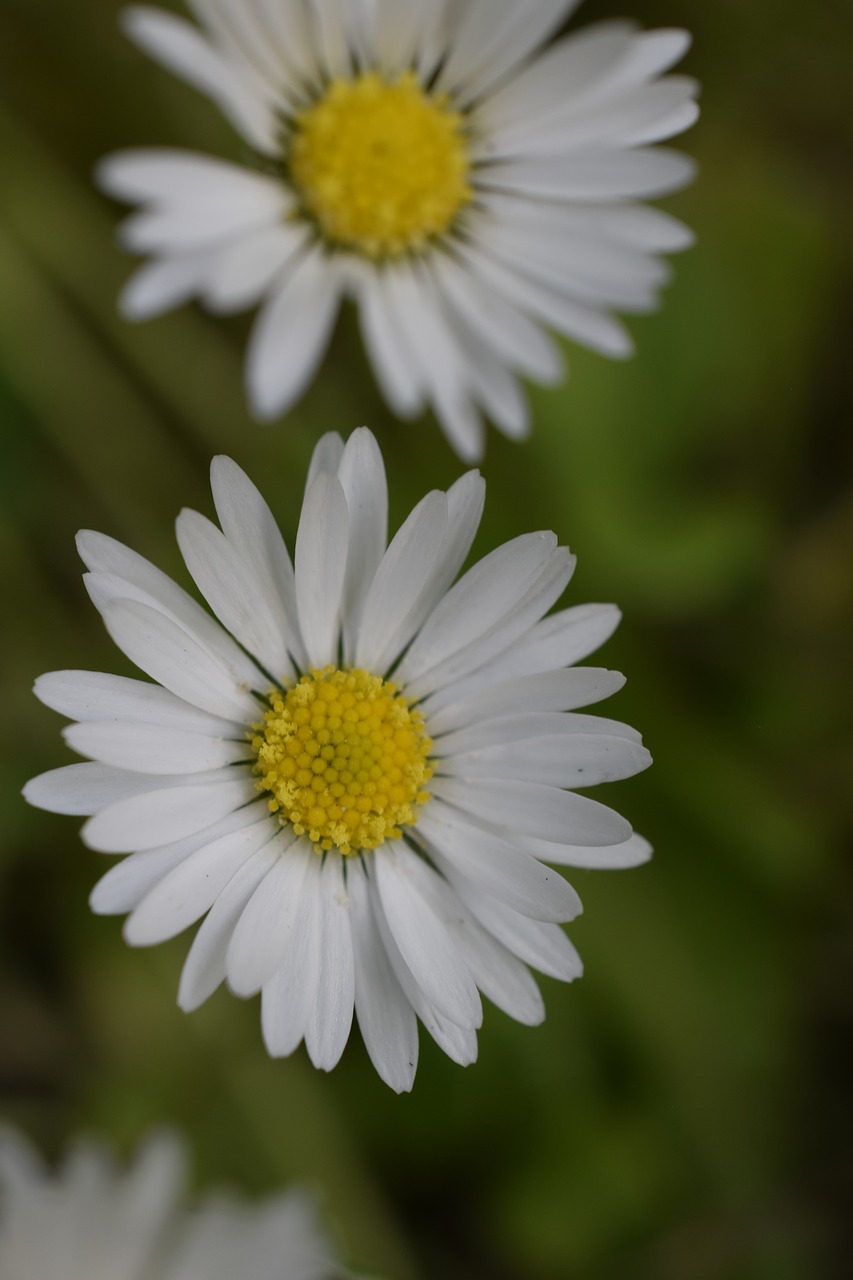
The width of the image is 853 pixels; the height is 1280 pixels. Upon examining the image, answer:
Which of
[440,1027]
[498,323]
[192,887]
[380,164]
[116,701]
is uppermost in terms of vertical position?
[380,164]

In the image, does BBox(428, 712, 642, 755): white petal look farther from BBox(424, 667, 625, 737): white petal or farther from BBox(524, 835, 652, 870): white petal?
BBox(524, 835, 652, 870): white petal

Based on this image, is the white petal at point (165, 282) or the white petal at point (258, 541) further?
the white petal at point (165, 282)

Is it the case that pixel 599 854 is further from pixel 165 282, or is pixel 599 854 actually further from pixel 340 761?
pixel 165 282

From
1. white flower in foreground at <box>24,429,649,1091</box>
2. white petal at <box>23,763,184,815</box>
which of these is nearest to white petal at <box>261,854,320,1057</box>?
white flower in foreground at <box>24,429,649,1091</box>

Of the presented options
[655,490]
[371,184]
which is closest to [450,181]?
[371,184]

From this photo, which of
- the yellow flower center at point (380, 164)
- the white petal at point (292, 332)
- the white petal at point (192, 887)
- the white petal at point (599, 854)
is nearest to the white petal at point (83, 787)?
the white petal at point (192, 887)

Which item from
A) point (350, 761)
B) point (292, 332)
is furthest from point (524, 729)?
point (292, 332)

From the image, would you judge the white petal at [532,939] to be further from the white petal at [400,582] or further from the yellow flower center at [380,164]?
the yellow flower center at [380,164]

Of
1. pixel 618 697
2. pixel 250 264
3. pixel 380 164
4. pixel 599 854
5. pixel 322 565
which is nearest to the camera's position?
pixel 322 565
